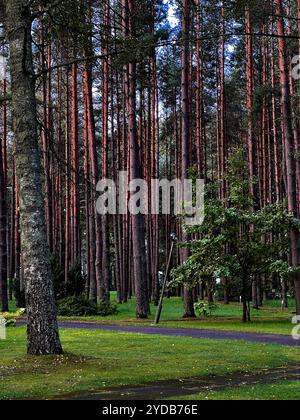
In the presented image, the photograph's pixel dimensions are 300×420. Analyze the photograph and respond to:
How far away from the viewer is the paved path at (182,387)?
25.6ft

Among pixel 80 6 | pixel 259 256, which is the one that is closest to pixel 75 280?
pixel 259 256

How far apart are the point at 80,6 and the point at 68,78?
Answer: 24.7 meters

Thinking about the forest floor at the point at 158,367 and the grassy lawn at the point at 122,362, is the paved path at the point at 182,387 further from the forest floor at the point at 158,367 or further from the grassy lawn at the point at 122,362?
the grassy lawn at the point at 122,362

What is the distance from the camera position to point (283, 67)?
2395 cm

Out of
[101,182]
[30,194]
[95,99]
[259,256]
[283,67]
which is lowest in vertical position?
[259,256]

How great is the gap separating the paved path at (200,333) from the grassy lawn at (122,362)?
112cm

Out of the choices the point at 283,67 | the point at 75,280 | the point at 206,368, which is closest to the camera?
the point at 206,368

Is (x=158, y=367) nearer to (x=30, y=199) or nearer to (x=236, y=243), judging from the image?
(x=30, y=199)

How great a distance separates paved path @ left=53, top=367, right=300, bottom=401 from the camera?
7.80 metres

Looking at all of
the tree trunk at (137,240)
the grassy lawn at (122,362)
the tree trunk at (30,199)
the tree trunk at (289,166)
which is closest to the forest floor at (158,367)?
the grassy lawn at (122,362)

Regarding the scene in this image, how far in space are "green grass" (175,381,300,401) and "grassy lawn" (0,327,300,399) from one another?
1.47 meters

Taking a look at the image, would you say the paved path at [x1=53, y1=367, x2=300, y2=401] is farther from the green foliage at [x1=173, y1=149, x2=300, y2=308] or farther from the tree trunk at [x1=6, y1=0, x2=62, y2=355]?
the green foliage at [x1=173, y1=149, x2=300, y2=308]

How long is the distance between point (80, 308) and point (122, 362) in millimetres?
16050

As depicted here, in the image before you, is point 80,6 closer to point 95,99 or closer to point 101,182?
point 101,182
